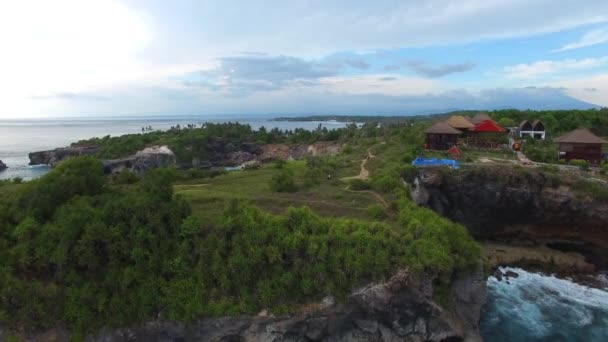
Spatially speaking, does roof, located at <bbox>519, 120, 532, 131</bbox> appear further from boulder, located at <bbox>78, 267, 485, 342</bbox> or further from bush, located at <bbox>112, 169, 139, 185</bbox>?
bush, located at <bbox>112, 169, 139, 185</bbox>

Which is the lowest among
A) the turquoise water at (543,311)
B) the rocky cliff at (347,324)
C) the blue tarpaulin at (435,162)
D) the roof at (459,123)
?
the turquoise water at (543,311)

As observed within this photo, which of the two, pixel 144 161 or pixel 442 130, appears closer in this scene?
pixel 442 130

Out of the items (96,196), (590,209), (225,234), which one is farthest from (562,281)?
(96,196)

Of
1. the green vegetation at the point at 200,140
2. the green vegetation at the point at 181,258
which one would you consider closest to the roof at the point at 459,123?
the green vegetation at the point at 181,258

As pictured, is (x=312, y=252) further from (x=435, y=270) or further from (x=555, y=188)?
(x=555, y=188)

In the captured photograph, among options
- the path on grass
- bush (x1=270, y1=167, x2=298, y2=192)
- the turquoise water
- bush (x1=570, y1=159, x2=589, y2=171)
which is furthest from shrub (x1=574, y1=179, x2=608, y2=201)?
bush (x1=270, y1=167, x2=298, y2=192)

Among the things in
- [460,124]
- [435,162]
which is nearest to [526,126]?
[460,124]

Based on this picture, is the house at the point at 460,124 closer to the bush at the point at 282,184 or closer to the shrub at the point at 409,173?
the shrub at the point at 409,173

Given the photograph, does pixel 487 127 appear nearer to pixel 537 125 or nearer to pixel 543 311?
pixel 537 125
